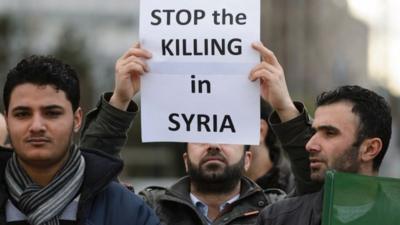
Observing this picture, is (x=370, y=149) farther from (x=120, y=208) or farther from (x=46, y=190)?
(x=46, y=190)

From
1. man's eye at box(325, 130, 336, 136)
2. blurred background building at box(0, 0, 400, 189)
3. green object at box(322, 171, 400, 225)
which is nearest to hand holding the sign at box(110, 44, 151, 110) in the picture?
man's eye at box(325, 130, 336, 136)

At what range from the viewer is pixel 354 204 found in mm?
5398

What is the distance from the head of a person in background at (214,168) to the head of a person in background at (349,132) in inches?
34.8

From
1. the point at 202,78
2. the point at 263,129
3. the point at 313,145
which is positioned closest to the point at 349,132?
the point at 313,145

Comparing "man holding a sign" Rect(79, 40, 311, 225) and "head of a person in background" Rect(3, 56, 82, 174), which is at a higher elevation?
"head of a person in background" Rect(3, 56, 82, 174)

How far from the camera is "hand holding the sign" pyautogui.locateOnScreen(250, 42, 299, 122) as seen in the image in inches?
246

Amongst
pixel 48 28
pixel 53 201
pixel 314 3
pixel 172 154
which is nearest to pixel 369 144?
pixel 53 201

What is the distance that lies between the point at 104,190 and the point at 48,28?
6252cm

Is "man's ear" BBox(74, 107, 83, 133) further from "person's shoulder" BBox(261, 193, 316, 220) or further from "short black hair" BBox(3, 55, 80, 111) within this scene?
"person's shoulder" BBox(261, 193, 316, 220)

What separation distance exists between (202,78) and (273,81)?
33 cm

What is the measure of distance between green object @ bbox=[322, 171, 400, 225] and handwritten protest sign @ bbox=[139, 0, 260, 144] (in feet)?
3.12

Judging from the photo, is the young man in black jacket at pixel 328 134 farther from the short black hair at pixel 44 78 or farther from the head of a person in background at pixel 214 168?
the short black hair at pixel 44 78

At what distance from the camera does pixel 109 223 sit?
5.76m

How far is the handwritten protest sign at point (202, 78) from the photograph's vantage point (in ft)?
20.8
